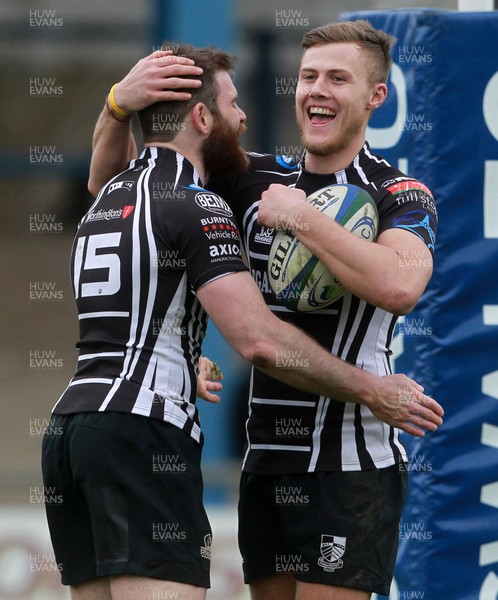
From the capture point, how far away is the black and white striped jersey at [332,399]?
10.2 feet

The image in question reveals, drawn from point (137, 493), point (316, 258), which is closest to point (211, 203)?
point (316, 258)

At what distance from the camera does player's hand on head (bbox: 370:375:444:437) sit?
116 inches

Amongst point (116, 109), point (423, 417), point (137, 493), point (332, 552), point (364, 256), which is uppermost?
point (116, 109)

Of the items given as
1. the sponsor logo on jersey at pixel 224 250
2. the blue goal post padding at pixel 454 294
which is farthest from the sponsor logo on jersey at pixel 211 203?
the blue goal post padding at pixel 454 294

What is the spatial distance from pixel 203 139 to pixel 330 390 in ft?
2.75

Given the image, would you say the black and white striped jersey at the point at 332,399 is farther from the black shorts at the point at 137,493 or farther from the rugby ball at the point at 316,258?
the black shorts at the point at 137,493

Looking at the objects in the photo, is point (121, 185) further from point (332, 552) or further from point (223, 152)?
point (332, 552)

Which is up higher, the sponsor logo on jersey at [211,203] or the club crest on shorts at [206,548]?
the sponsor logo on jersey at [211,203]

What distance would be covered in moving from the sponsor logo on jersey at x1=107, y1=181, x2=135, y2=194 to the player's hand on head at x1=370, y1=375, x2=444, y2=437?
0.91 m

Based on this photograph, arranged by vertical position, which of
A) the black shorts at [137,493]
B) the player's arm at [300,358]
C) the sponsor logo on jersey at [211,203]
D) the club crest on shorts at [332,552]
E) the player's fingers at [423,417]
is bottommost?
the club crest on shorts at [332,552]

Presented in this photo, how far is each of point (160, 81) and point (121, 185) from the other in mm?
324

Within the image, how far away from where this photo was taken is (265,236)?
3242mm

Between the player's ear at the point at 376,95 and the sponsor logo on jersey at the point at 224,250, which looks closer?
the sponsor logo on jersey at the point at 224,250

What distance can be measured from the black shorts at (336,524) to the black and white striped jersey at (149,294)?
396mm
